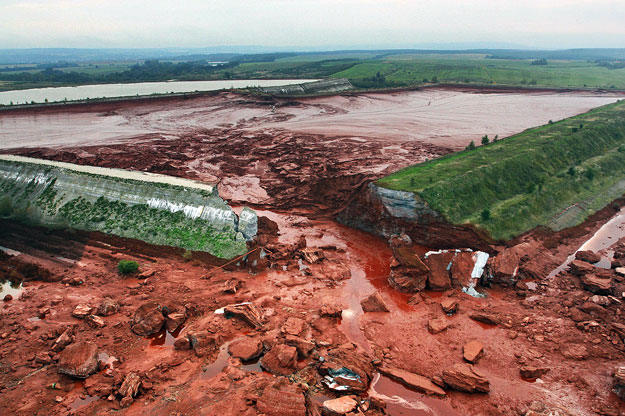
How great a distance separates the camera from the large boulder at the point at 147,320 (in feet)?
51.6

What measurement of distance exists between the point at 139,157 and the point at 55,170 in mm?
10829

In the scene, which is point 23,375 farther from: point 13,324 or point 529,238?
point 529,238

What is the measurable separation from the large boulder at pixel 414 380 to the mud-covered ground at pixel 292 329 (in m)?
0.10

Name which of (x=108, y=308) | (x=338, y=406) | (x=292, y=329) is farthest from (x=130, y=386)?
(x=338, y=406)

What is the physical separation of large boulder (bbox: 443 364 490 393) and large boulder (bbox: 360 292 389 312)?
14.5 feet

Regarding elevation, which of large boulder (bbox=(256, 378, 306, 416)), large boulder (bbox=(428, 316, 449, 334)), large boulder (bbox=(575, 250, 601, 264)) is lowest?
large boulder (bbox=(428, 316, 449, 334))

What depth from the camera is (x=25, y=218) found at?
2494cm

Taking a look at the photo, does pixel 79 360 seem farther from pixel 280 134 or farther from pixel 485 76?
pixel 485 76

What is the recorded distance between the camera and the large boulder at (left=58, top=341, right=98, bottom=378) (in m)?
13.2

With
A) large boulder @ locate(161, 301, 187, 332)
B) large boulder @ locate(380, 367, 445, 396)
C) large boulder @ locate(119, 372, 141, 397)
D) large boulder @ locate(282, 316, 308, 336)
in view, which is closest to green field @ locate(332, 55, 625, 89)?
large boulder @ locate(282, 316, 308, 336)

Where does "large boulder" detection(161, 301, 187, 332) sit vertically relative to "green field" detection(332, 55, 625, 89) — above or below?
below

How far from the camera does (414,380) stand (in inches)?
529

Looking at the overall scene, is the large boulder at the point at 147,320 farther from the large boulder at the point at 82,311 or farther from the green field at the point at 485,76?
the green field at the point at 485,76

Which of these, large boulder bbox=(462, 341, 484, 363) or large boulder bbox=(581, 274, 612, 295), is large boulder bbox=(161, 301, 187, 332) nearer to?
large boulder bbox=(462, 341, 484, 363)
